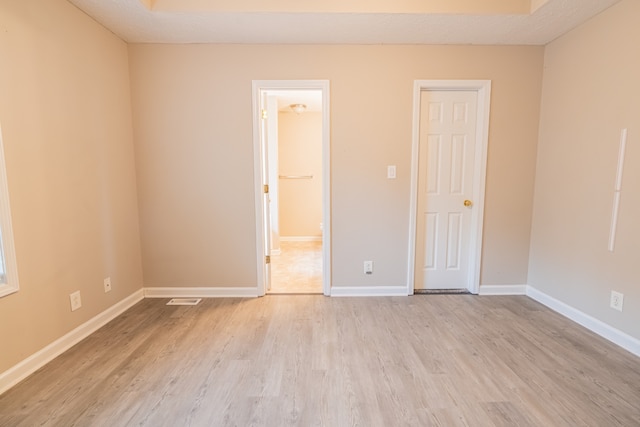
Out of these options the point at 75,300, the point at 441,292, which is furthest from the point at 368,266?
the point at 75,300

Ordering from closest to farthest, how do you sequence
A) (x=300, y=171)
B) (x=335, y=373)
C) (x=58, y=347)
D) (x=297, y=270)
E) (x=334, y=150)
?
(x=335, y=373) < (x=58, y=347) < (x=334, y=150) < (x=297, y=270) < (x=300, y=171)

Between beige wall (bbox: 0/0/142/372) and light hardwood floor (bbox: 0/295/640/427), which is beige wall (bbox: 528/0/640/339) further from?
beige wall (bbox: 0/0/142/372)

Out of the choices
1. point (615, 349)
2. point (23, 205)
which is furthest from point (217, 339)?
point (615, 349)

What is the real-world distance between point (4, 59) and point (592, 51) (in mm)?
4020

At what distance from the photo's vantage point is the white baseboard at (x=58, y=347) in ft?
5.50

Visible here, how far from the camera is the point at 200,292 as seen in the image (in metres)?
2.95

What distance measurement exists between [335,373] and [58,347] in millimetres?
1916

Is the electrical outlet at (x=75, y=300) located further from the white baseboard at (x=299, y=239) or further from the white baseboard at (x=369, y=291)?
the white baseboard at (x=299, y=239)

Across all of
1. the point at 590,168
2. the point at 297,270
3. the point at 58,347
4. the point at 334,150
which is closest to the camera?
the point at 58,347

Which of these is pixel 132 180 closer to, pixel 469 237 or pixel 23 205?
pixel 23 205

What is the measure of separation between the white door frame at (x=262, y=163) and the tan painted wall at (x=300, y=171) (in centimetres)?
254

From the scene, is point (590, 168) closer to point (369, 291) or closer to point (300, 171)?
point (369, 291)

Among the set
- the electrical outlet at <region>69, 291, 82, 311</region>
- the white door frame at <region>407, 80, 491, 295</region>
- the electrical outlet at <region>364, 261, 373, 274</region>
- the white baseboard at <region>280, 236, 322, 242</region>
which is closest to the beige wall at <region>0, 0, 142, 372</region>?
the electrical outlet at <region>69, 291, 82, 311</region>

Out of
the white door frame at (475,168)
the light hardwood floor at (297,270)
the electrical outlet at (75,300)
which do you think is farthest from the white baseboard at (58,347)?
the white door frame at (475,168)
